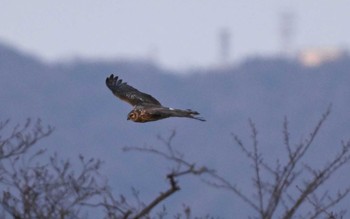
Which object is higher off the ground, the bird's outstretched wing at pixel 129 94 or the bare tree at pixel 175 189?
the bird's outstretched wing at pixel 129 94

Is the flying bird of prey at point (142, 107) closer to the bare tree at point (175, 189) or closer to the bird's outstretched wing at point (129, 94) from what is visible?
the bird's outstretched wing at point (129, 94)

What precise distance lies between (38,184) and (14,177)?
329 millimetres

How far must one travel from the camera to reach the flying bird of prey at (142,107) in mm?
16953

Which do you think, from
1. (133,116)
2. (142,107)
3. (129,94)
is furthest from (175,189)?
(129,94)

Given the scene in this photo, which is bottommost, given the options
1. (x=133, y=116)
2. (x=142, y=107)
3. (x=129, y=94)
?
(x=133, y=116)

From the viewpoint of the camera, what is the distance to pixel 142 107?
18578mm

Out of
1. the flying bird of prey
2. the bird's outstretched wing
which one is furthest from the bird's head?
the bird's outstretched wing

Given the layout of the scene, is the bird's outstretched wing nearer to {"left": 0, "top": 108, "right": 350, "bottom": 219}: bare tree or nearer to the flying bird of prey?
the flying bird of prey

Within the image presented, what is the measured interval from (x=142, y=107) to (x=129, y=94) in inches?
89.3

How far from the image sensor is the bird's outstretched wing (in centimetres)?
1962

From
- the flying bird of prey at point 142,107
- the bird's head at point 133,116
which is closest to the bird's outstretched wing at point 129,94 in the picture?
the flying bird of prey at point 142,107

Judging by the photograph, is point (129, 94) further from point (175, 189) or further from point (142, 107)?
point (175, 189)

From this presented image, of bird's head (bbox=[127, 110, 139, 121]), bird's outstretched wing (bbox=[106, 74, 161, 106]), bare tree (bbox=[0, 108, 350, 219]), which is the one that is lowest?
bare tree (bbox=[0, 108, 350, 219])

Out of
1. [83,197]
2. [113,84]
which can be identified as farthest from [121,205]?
[113,84]
